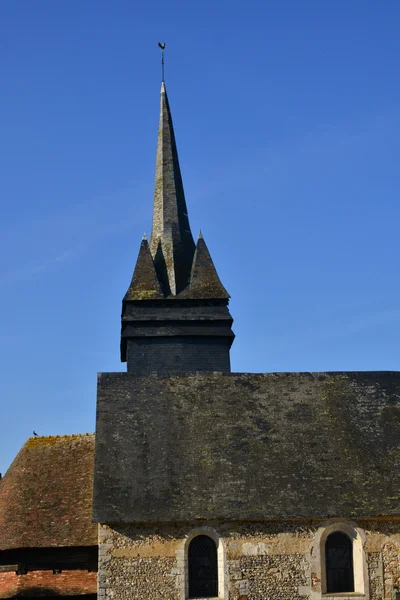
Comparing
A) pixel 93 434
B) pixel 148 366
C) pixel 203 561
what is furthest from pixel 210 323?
pixel 203 561

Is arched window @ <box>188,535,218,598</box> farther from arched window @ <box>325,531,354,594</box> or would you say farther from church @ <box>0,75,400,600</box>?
arched window @ <box>325,531,354,594</box>

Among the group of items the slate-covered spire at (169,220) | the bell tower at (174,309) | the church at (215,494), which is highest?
the slate-covered spire at (169,220)

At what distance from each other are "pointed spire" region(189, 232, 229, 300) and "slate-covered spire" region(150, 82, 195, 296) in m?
0.38

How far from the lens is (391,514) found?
20750 mm

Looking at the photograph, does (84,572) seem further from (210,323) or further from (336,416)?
(210,323)

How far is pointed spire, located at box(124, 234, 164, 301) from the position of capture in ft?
96.2

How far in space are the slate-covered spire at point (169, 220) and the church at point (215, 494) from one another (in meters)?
6.29

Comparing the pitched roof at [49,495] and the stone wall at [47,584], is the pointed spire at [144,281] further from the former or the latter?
the stone wall at [47,584]

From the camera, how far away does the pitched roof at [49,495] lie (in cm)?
2172

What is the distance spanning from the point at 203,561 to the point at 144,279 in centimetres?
1159

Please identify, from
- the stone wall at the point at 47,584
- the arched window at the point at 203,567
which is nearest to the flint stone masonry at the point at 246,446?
the arched window at the point at 203,567

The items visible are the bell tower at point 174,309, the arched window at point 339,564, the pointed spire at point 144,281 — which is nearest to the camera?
the arched window at point 339,564

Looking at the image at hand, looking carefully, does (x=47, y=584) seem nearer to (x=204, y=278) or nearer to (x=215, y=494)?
(x=215, y=494)

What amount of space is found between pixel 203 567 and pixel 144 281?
38.0 feet
